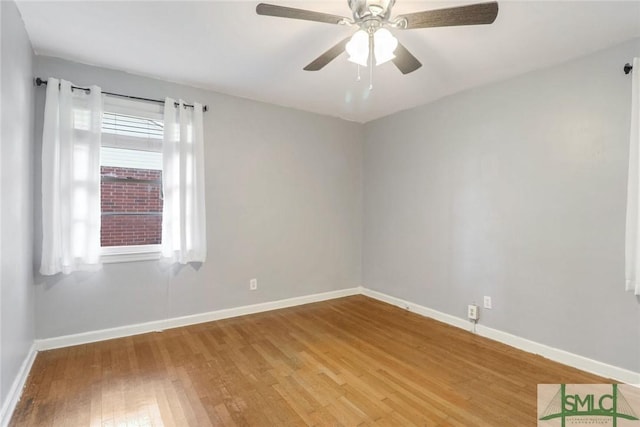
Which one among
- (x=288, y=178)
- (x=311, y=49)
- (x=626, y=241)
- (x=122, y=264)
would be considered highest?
(x=311, y=49)

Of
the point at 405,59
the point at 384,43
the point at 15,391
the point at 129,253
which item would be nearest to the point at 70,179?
the point at 129,253

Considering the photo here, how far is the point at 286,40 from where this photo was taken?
7.71 feet

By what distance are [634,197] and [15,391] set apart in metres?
4.17

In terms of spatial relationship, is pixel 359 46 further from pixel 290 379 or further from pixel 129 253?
pixel 129 253

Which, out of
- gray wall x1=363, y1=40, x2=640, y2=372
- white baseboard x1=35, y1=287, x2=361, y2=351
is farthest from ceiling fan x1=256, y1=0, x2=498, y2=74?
white baseboard x1=35, y1=287, x2=361, y2=351

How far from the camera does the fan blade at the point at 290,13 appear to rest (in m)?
1.57

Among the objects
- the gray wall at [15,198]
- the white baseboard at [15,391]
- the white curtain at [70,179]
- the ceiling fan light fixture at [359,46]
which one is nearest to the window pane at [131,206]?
the white curtain at [70,179]

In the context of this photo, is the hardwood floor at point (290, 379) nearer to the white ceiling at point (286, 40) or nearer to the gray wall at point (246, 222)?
the gray wall at point (246, 222)

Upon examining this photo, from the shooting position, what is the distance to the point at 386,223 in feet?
13.9

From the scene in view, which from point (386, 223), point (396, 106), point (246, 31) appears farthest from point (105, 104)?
point (386, 223)

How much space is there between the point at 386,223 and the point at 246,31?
2793mm

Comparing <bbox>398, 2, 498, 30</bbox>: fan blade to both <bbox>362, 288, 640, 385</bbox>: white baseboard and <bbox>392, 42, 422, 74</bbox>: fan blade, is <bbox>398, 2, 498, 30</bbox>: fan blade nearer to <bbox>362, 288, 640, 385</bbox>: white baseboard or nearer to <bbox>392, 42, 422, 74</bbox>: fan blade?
<bbox>392, 42, 422, 74</bbox>: fan blade

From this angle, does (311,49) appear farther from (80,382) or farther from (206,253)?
(80,382)

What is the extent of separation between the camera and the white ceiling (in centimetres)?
199
